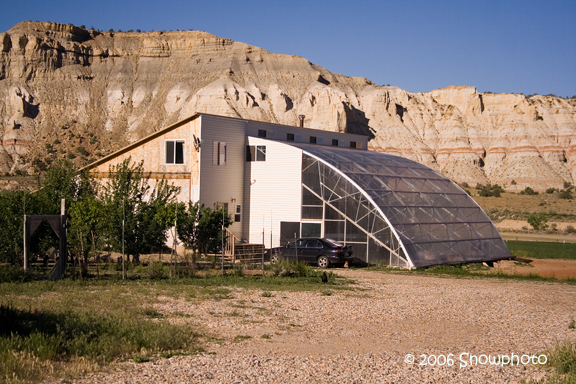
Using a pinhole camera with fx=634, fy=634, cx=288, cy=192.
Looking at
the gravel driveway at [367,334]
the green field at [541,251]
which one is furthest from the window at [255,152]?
the green field at [541,251]

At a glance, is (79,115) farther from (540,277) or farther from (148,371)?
(148,371)

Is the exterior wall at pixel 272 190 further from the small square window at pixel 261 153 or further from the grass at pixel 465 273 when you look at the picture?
the grass at pixel 465 273

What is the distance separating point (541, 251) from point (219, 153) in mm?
20185

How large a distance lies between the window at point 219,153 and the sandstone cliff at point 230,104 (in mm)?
51005

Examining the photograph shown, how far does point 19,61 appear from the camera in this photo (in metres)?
90.4

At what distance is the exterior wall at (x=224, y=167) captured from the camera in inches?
1214

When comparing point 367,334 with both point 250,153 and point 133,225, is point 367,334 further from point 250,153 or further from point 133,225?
point 250,153

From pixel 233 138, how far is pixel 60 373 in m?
23.8

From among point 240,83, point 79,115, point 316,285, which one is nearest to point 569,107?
point 240,83

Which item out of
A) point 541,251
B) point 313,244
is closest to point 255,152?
point 313,244

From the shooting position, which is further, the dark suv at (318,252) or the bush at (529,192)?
the bush at (529,192)

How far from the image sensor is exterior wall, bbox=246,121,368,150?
111 feet

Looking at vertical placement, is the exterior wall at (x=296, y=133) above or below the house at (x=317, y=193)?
above

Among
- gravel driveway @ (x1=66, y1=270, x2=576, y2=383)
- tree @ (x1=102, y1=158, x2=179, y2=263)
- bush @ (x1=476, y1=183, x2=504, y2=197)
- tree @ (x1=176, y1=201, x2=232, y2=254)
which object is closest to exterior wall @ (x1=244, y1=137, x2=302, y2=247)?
tree @ (x1=176, y1=201, x2=232, y2=254)
